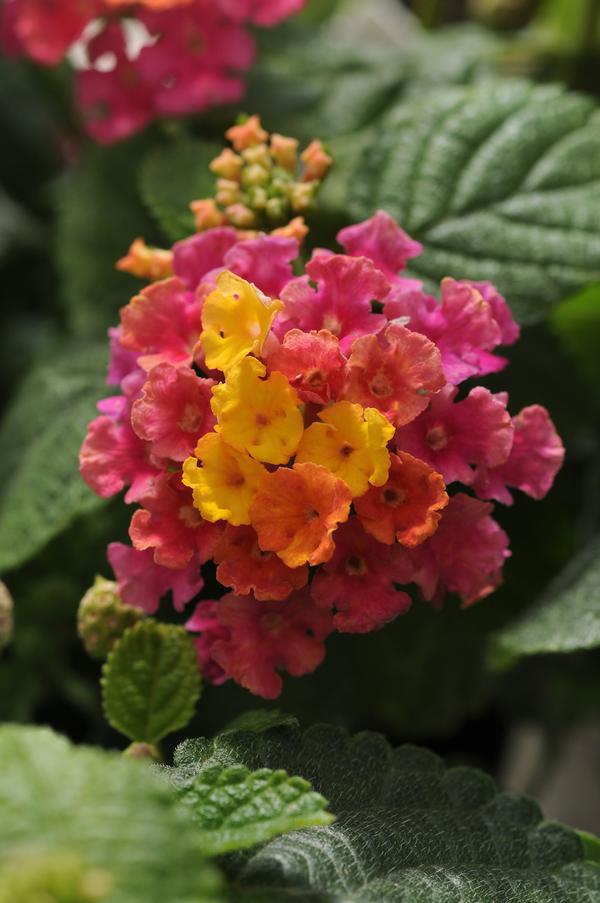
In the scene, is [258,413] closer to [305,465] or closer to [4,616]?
[305,465]

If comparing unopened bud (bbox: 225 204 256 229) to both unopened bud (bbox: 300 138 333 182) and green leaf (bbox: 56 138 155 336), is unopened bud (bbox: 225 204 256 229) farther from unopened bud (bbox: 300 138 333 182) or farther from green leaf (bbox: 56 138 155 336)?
green leaf (bbox: 56 138 155 336)

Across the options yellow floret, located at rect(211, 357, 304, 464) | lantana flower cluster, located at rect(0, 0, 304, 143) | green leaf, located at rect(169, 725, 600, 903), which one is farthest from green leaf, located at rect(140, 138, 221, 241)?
green leaf, located at rect(169, 725, 600, 903)

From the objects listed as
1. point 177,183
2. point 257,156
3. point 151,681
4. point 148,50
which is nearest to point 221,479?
point 151,681

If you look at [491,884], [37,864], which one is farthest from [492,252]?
[37,864]

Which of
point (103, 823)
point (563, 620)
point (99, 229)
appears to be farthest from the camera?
point (99, 229)

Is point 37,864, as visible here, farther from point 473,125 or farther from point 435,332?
point 473,125

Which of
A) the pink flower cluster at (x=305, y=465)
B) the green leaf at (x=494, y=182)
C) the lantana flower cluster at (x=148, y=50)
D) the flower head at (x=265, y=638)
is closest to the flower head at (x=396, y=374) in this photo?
the pink flower cluster at (x=305, y=465)
